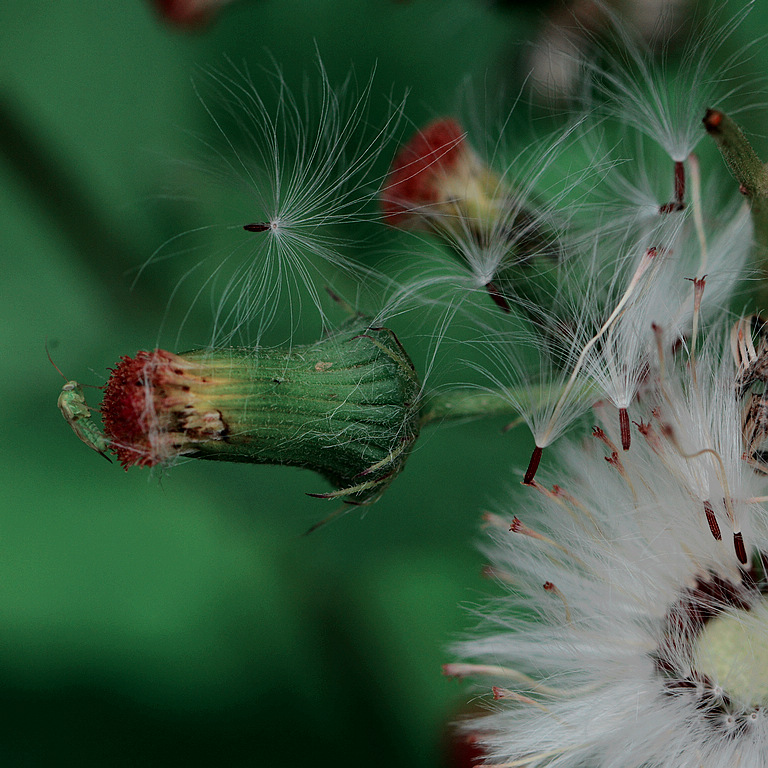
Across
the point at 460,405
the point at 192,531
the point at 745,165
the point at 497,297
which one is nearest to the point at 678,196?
the point at 745,165

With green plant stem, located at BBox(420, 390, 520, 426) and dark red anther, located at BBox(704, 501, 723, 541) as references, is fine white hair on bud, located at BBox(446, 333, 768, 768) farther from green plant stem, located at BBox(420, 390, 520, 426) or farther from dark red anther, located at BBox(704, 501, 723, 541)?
green plant stem, located at BBox(420, 390, 520, 426)

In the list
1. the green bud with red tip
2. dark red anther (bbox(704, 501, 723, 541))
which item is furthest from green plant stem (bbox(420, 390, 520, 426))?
dark red anther (bbox(704, 501, 723, 541))

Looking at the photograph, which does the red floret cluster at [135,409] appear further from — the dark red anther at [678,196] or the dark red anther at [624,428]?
the dark red anther at [678,196]

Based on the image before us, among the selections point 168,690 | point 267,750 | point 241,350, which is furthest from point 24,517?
point 241,350

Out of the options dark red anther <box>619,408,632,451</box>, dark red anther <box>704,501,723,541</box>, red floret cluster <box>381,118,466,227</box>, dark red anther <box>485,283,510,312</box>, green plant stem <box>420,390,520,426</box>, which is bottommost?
dark red anther <box>704,501,723,541</box>

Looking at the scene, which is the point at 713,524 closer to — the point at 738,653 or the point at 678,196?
the point at 738,653

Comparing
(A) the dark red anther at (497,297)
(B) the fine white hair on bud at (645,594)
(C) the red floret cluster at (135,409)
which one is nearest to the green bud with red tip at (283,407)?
(C) the red floret cluster at (135,409)
